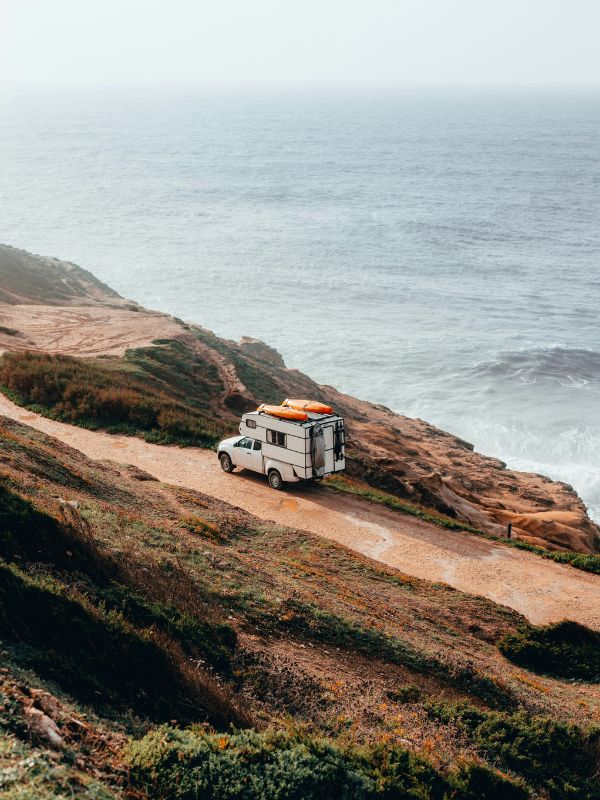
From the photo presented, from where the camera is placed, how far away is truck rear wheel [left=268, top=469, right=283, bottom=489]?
25.3 m

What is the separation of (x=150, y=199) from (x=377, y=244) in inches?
1859

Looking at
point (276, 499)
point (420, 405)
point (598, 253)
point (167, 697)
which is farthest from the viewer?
point (598, 253)

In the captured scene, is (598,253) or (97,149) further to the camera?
(97,149)

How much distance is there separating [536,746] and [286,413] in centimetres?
1378

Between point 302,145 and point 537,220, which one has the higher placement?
point 302,145

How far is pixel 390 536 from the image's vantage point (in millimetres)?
23062

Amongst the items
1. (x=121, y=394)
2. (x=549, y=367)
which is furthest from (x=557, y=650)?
(x=549, y=367)

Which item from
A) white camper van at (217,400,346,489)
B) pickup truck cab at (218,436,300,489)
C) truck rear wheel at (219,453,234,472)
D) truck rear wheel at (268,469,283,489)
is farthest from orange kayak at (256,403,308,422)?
truck rear wheel at (219,453,234,472)

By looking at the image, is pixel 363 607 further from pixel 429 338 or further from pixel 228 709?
pixel 429 338

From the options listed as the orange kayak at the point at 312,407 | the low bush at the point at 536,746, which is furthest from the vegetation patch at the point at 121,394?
the low bush at the point at 536,746

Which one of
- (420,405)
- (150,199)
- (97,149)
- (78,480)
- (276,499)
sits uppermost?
(97,149)

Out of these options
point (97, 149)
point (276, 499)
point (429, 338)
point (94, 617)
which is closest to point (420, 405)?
point (429, 338)

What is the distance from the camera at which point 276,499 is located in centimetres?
2455

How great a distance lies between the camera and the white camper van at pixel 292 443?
79.9ft
